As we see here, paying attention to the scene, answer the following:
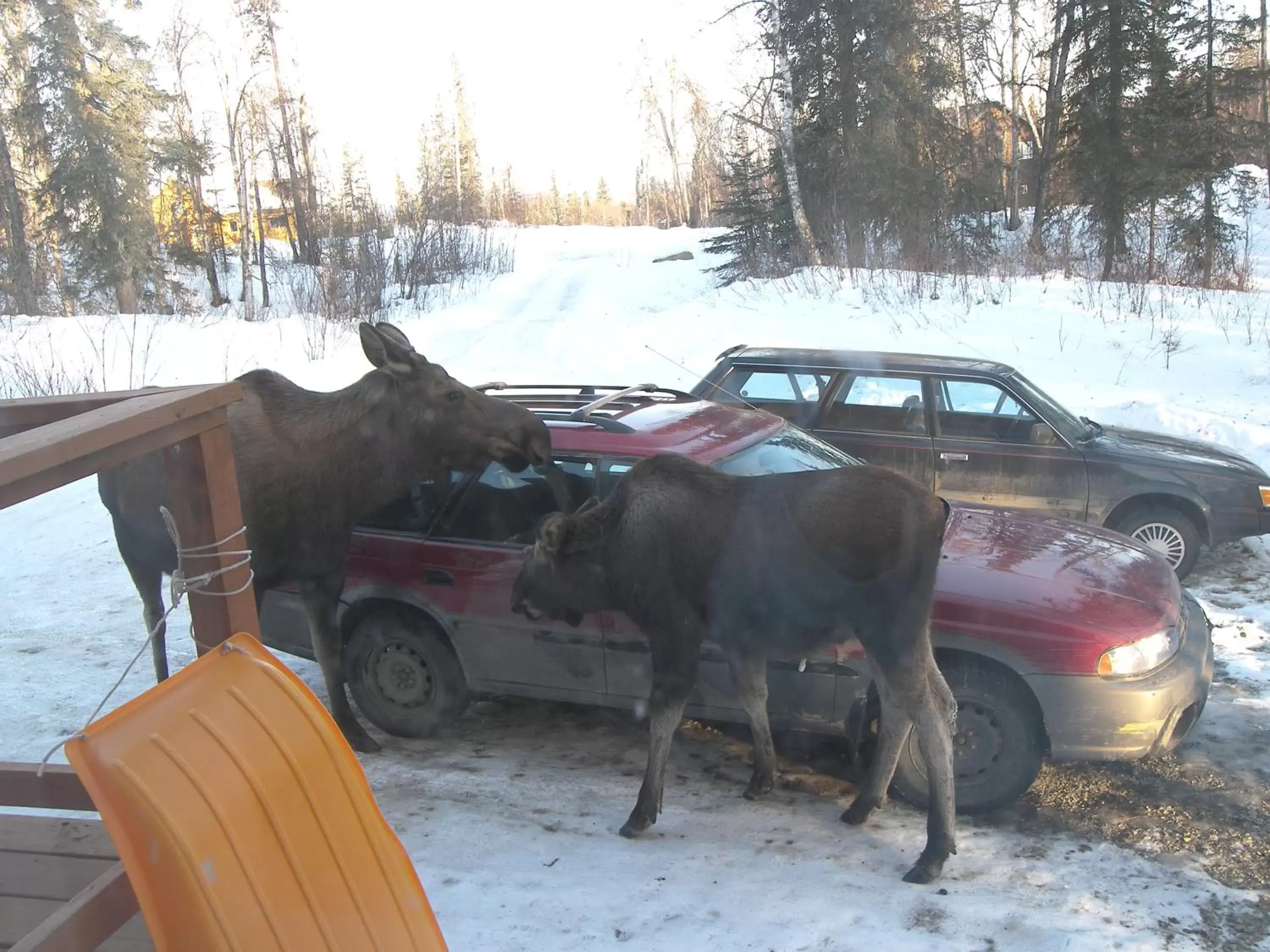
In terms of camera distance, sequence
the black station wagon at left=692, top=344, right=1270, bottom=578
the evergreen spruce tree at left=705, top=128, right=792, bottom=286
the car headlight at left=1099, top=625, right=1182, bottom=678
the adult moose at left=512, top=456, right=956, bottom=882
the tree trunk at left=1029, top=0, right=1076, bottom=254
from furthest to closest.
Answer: the evergreen spruce tree at left=705, top=128, right=792, bottom=286 → the tree trunk at left=1029, top=0, right=1076, bottom=254 → the black station wagon at left=692, top=344, right=1270, bottom=578 → the car headlight at left=1099, top=625, right=1182, bottom=678 → the adult moose at left=512, top=456, right=956, bottom=882

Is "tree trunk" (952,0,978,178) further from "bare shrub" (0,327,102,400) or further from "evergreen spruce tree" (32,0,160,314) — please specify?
"evergreen spruce tree" (32,0,160,314)

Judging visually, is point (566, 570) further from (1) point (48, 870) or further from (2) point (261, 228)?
(2) point (261, 228)

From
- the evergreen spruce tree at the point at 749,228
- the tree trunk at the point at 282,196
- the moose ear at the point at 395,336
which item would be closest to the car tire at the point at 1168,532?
the moose ear at the point at 395,336

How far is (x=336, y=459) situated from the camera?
5246mm

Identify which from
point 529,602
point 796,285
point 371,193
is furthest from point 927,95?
point 529,602

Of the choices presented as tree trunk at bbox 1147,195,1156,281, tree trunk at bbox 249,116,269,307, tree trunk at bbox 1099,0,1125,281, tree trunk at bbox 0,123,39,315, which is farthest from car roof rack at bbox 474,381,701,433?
tree trunk at bbox 0,123,39,315

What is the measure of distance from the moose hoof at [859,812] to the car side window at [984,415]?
4434 millimetres

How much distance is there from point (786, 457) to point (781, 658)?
4.93 feet

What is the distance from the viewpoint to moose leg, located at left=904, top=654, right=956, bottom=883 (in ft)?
13.6

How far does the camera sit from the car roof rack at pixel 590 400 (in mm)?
5637

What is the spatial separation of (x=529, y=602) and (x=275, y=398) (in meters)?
1.90

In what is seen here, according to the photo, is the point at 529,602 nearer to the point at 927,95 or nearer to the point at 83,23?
the point at 927,95

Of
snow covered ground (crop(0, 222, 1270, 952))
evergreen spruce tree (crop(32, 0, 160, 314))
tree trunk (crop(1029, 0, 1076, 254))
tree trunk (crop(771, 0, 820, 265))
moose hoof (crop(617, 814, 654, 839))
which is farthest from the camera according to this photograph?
evergreen spruce tree (crop(32, 0, 160, 314))

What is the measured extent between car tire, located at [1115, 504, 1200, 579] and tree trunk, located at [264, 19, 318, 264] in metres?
25.7
